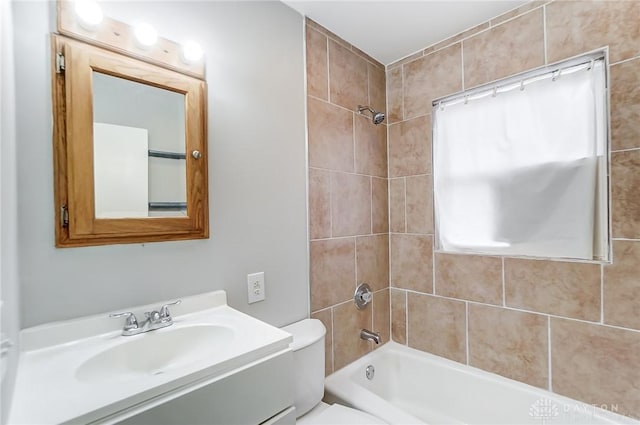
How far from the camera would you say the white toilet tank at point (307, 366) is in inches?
49.4

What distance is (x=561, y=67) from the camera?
57.1 inches

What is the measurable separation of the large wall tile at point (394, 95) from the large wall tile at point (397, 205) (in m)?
0.46

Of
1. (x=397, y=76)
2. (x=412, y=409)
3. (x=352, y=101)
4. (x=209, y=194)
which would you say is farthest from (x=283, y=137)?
(x=412, y=409)

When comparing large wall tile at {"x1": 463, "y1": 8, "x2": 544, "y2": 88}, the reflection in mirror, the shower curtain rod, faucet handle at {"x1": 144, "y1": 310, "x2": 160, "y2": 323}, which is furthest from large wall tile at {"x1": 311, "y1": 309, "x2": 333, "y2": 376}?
large wall tile at {"x1": 463, "y1": 8, "x2": 544, "y2": 88}

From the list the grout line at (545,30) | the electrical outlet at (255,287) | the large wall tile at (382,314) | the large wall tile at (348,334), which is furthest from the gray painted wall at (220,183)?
the grout line at (545,30)

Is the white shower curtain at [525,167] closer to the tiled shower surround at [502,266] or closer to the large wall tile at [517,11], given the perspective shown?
→ the tiled shower surround at [502,266]

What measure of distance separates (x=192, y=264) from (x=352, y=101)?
4.47ft

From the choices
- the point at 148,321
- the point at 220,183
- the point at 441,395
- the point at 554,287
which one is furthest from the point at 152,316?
the point at 554,287

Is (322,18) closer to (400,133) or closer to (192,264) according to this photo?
(400,133)

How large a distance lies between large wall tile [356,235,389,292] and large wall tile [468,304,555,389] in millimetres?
578

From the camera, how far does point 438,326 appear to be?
1.89 metres

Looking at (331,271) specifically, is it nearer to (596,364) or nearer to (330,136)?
(330,136)

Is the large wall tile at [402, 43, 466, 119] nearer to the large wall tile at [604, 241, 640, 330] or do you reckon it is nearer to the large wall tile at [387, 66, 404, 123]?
the large wall tile at [387, 66, 404, 123]

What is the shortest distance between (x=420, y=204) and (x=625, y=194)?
3.13 ft
